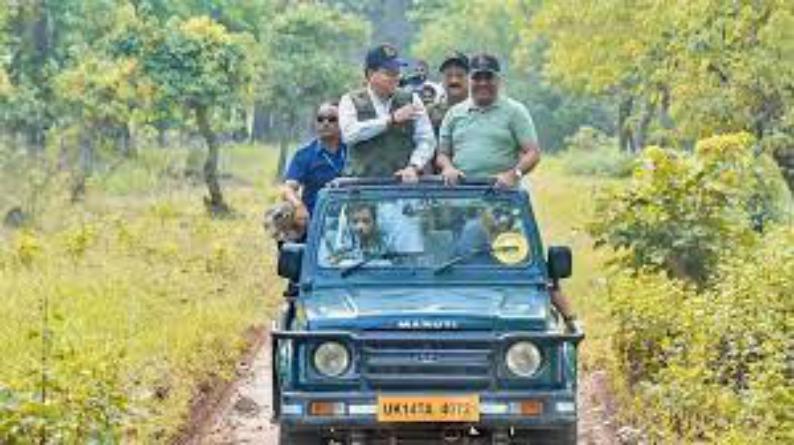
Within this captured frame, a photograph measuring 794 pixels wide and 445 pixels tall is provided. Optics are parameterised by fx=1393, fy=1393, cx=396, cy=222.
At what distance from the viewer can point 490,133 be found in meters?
8.81

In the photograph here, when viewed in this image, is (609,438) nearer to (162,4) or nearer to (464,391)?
(464,391)

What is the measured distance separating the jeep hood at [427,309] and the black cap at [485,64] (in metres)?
1.74

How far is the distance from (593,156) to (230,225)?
2410cm

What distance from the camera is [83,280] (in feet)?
43.9

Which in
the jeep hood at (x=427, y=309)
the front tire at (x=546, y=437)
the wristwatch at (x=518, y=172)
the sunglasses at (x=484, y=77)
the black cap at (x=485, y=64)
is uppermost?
the black cap at (x=485, y=64)

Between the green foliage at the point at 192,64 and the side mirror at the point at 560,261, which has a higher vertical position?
the green foliage at the point at 192,64

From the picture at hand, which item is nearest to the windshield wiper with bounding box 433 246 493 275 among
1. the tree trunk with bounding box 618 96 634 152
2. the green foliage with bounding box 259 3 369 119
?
the tree trunk with bounding box 618 96 634 152

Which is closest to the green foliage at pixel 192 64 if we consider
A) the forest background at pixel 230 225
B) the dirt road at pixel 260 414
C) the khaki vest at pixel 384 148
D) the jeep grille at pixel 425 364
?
the forest background at pixel 230 225

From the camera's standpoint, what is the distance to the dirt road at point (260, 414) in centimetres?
946

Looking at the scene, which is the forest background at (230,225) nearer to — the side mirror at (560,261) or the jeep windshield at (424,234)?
the side mirror at (560,261)

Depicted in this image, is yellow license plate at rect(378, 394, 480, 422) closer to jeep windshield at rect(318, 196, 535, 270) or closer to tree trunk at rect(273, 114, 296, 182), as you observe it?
jeep windshield at rect(318, 196, 535, 270)

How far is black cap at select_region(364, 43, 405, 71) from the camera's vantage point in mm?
8625

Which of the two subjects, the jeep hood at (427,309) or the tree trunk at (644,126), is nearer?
the jeep hood at (427,309)

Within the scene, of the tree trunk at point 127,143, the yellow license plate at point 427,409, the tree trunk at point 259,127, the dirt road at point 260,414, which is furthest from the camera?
the tree trunk at point 259,127
